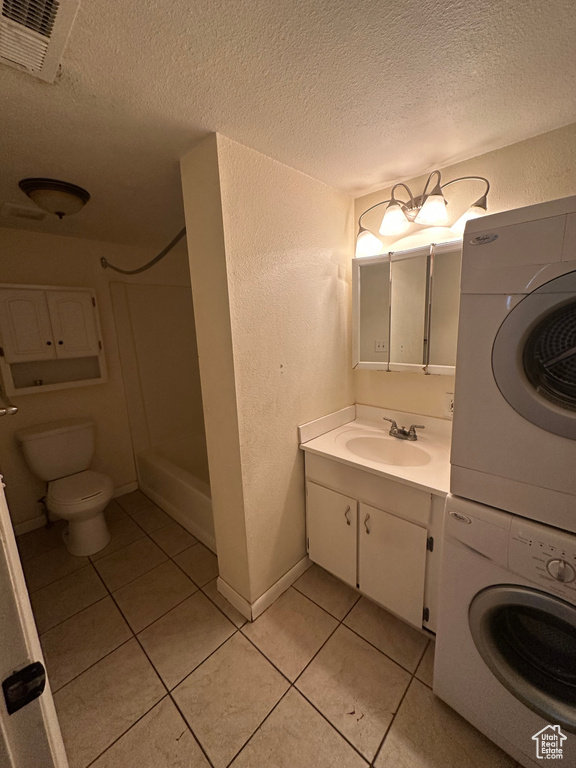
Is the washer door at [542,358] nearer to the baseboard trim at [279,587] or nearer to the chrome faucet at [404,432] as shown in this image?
the chrome faucet at [404,432]

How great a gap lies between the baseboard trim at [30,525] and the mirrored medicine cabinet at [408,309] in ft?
8.38

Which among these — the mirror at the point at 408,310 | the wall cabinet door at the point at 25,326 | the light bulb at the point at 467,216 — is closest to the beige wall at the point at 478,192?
the light bulb at the point at 467,216

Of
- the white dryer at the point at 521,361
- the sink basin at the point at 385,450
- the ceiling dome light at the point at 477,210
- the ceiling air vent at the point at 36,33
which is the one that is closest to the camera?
the ceiling air vent at the point at 36,33

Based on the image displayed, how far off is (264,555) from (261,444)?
0.59 meters

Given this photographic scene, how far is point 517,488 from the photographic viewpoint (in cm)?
85

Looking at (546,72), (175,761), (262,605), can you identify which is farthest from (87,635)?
(546,72)

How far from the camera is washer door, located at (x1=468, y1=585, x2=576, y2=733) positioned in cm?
81

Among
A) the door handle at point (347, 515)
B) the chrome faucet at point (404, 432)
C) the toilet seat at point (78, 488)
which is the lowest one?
the toilet seat at point (78, 488)

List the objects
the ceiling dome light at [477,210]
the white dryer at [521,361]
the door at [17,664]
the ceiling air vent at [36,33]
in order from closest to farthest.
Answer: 1. the door at [17,664]
2. the ceiling air vent at [36,33]
3. the white dryer at [521,361]
4. the ceiling dome light at [477,210]

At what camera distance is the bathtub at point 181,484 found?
6.48 ft

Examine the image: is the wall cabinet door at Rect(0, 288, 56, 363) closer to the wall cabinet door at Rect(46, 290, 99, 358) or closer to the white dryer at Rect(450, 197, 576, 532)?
the wall cabinet door at Rect(46, 290, 99, 358)

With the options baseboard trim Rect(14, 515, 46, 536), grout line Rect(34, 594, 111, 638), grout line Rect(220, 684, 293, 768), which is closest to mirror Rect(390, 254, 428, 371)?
grout line Rect(220, 684, 293, 768)

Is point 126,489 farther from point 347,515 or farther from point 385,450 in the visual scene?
point 385,450

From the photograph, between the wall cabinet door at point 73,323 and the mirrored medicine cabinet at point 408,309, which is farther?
the wall cabinet door at point 73,323
